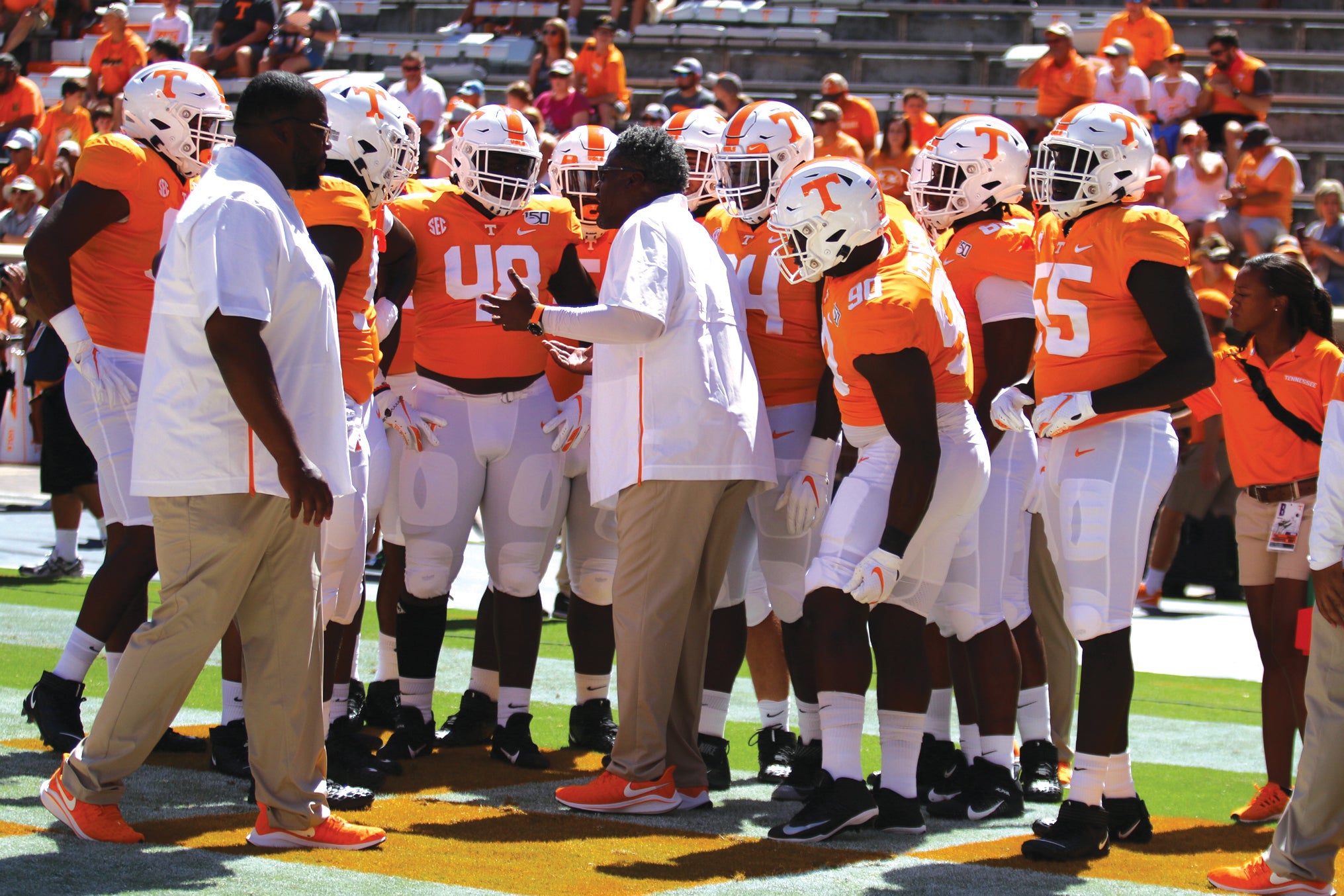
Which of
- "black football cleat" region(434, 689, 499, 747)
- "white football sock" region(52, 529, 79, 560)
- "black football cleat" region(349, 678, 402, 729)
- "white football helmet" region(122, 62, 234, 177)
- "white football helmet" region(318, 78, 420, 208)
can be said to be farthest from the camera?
"white football sock" region(52, 529, 79, 560)

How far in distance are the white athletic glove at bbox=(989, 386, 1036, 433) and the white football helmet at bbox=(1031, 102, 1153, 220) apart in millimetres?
537

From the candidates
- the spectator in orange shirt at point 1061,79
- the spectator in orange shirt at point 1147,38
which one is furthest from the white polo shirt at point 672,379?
the spectator in orange shirt at point 1147,38

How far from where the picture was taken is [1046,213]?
4.71 metres

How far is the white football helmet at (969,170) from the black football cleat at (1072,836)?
211 cm

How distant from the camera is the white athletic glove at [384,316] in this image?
5.15 m

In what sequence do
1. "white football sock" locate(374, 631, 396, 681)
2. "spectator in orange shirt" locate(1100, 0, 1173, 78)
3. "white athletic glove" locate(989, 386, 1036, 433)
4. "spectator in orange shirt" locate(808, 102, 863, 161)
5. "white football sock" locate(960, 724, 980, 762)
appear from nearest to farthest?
1. "white athletic glove" locate(989, 386, 1036, 433)
2. "white football sock" locate(960, 724, 980, 762)
3. "white football sock" locate(374, 631, 396, 681)
4. "spectator in orange shirt" locate(808, 102, 863, 161)
5. "spectator in orange shirt" locate(1100, 0, 1173, 78)

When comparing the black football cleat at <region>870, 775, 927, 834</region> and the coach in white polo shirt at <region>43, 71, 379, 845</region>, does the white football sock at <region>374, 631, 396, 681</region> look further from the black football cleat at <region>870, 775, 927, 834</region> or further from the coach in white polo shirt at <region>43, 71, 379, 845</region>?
the black football cleat at <region>870, 775, 927, 834</region>

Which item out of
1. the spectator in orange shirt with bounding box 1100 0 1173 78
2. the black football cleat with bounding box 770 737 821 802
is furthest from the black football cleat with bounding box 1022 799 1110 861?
the spectator in orange shirt with bounding box 1100 0 1173 78

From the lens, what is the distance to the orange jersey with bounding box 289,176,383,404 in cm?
458

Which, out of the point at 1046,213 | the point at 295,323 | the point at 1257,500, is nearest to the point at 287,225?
the point at 295,323

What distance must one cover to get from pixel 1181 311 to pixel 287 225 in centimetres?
236

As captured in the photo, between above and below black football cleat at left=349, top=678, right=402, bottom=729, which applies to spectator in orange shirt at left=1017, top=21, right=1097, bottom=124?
above

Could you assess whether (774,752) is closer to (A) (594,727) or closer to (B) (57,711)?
(A) (594,727)

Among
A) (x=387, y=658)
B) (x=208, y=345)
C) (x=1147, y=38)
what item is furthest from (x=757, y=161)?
(x=1147, y=38)
